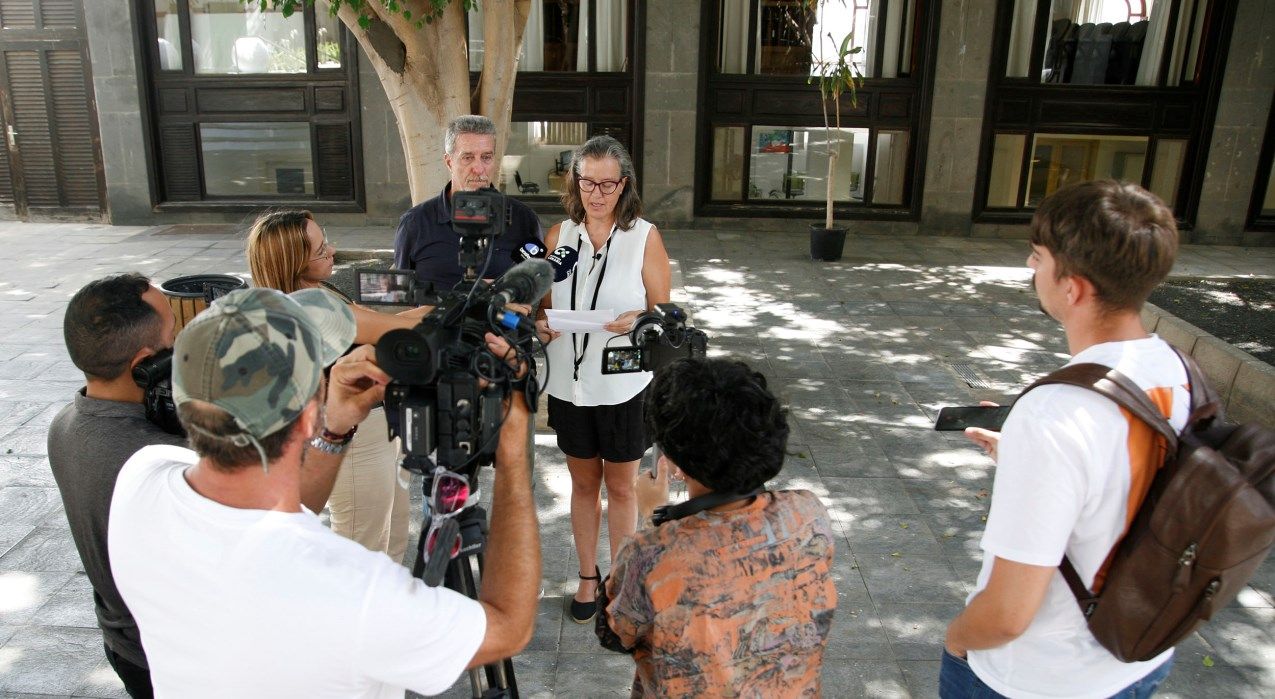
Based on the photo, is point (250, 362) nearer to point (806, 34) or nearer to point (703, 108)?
point (703, 108)

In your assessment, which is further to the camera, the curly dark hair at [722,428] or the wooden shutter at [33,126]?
the wooden shutter at [33,126]

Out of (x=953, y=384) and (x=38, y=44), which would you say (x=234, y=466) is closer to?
(x=953, y=384)

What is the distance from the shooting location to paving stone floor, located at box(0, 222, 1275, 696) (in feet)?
11.4

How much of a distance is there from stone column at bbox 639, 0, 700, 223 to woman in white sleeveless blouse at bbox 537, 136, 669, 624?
26.6 feet

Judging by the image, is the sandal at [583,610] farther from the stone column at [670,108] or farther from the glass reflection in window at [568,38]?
the glass reflection in window at [568,38]

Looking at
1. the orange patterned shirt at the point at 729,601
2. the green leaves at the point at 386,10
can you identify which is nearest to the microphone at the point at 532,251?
the orange patterned shirt at the point at 729,601

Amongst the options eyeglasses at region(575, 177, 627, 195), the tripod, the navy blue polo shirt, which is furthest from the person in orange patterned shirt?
the navy blue polo shirt

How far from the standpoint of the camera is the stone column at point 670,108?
11.2 meters

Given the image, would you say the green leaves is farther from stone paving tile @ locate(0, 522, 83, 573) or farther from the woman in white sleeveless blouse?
stone paving tile @ locate(0, 522, 83, 573)

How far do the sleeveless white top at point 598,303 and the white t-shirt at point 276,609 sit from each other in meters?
2.00

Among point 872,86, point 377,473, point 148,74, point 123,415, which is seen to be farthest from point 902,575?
point 148,74

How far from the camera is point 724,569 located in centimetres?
184

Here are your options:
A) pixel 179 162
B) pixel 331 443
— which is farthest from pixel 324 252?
pixel 179 162

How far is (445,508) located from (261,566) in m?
0.47
